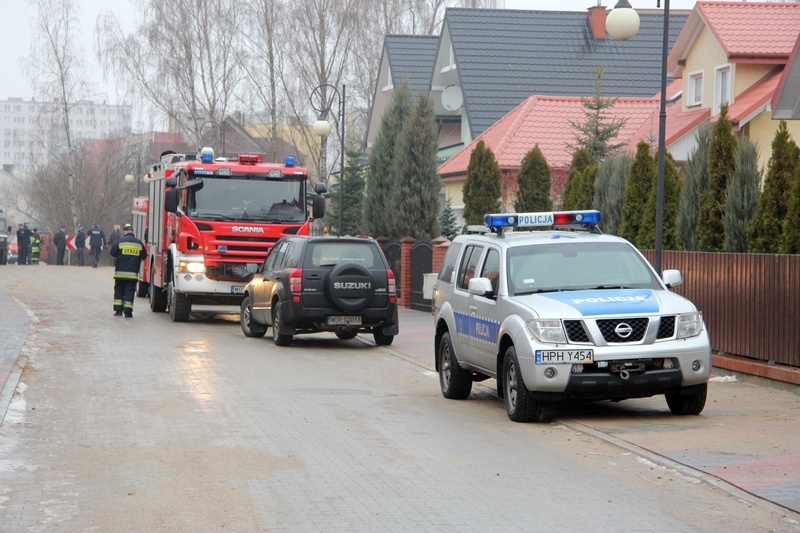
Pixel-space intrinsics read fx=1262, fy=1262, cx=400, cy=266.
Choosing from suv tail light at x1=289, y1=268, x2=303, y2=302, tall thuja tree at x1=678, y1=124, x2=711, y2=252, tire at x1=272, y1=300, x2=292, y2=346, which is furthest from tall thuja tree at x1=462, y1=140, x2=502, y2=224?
tall thuja tree at x1=678, y1=124, x2=711, y2=252

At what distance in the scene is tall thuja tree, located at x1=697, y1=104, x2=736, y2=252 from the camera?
17.1m

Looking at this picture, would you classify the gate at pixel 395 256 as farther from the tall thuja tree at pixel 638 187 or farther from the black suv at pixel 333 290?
the tall thuja tree at pixel 638 187

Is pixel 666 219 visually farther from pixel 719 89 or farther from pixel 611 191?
pixel 719 89

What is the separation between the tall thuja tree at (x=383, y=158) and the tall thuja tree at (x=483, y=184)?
4106mm

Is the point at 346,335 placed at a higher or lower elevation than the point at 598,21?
lower

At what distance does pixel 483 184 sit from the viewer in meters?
30.4

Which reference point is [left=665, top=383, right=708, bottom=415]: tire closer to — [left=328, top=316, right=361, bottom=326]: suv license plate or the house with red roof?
[left=328, top=316, right=361, bottom=326]: suv license plate

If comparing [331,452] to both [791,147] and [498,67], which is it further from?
[498,67]

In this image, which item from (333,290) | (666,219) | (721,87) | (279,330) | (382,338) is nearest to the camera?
(666,219)

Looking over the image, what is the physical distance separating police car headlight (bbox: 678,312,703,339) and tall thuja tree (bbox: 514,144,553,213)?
16.4 meters

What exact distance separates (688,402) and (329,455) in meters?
3.96

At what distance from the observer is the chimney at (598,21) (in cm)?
4778

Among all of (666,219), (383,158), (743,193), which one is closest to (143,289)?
(383,158)

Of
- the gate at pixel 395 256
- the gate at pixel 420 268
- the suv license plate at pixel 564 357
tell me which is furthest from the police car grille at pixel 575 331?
the gate at pixel 395 256
